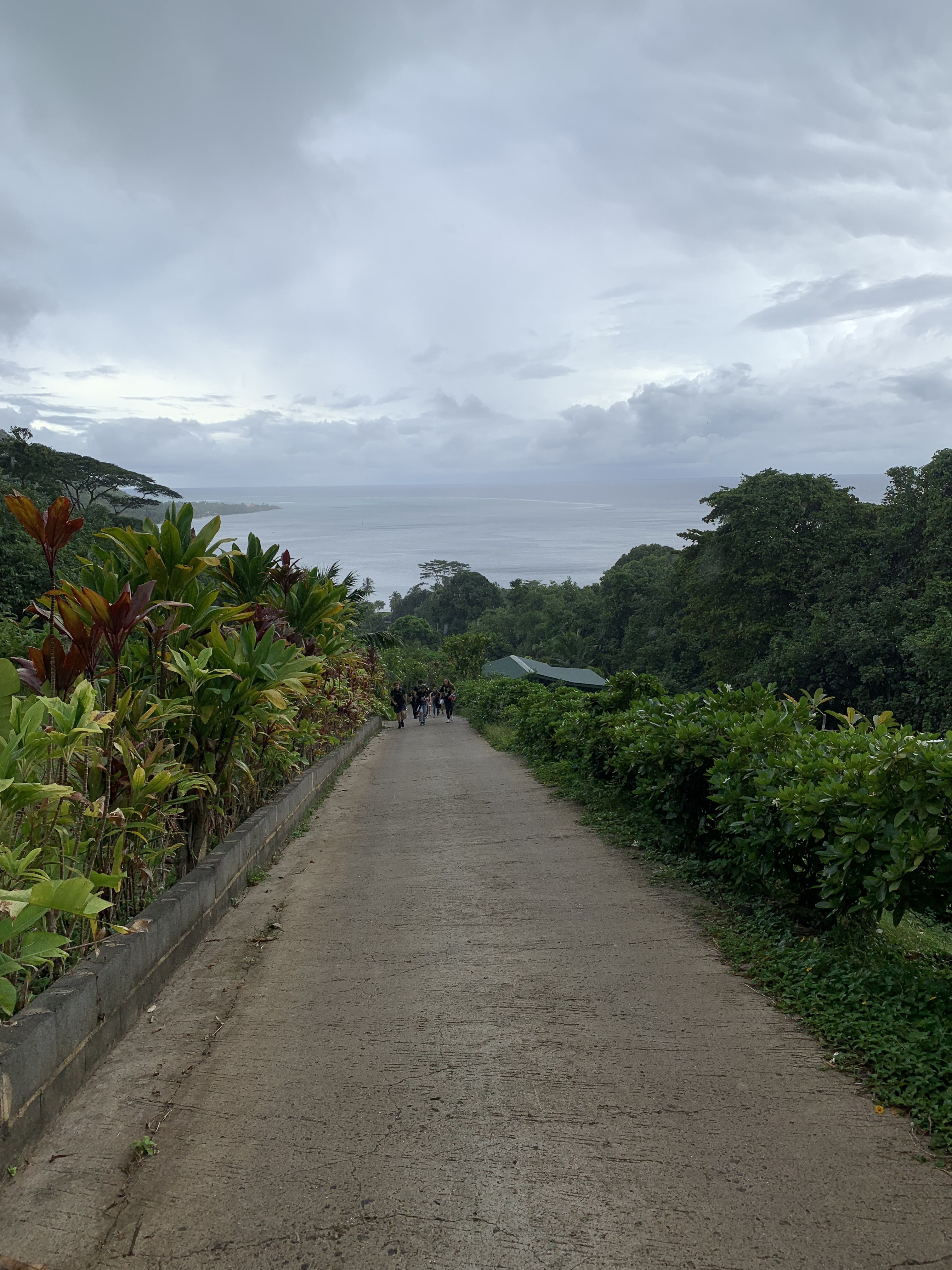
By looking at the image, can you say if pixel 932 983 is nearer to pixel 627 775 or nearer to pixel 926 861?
pixel 926 861

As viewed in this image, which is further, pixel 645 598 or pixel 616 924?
pixel 645 598

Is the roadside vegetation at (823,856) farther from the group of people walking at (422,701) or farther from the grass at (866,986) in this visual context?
the group of people walking at (422,701)

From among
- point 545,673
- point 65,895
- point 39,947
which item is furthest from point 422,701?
point 65,895

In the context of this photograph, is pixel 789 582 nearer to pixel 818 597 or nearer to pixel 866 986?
pixel 818 597

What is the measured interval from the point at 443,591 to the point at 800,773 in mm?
73844

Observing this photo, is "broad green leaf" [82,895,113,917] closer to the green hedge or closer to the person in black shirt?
the green hedge

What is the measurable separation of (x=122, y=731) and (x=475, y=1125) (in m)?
2.41

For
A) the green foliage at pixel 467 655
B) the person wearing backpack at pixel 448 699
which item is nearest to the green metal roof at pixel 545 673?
the green foliage at pixel 467 655

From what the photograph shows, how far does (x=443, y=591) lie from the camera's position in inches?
3068

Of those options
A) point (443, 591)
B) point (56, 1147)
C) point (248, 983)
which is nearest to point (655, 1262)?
point (56, 1147)

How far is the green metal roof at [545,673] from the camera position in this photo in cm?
3509

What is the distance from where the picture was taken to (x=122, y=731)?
4.08 metres

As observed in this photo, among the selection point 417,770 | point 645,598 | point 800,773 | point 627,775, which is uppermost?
point 645,598

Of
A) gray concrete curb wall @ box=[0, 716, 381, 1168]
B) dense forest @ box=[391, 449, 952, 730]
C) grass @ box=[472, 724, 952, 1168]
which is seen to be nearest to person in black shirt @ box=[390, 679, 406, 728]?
dense forest @ box=[391, 449, 952, 730]
